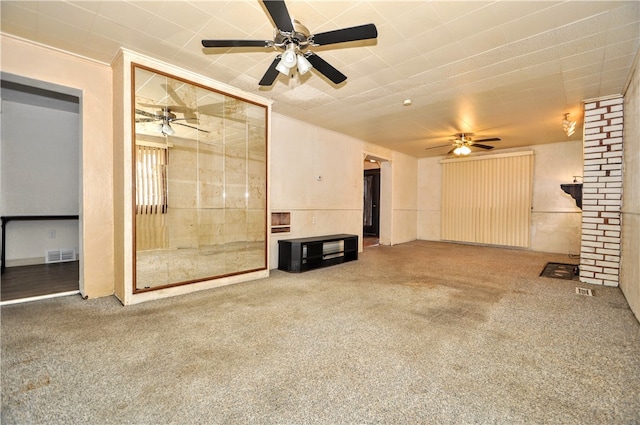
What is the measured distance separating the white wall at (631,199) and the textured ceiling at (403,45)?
40cm

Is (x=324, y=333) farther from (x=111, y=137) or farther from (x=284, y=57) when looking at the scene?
(x=111, y=137)

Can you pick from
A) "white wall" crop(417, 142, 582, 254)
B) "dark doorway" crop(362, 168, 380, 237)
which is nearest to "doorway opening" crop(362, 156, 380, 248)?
"dark doorway" crop(362, 168, 380, 237)

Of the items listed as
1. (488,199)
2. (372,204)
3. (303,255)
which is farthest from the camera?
(372,204)

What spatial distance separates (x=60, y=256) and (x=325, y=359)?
581 cm

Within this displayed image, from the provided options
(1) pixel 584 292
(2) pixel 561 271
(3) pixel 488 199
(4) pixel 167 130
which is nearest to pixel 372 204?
(3) pixel 488 199

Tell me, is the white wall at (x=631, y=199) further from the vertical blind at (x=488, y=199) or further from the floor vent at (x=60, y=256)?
the floor vent at (x=60, y=256)

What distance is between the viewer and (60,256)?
511 centimetres

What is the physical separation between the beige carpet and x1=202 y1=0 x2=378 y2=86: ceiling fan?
242 cm

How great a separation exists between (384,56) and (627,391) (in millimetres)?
3316

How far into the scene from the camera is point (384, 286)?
3844 millimetres

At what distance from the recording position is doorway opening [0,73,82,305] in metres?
4.57

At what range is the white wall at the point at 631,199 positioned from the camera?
9.31 ft

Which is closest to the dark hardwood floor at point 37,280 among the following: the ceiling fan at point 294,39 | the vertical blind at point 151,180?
the vertical blind at point 151,180

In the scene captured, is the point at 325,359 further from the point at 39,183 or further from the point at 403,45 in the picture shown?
the point at 39,183
